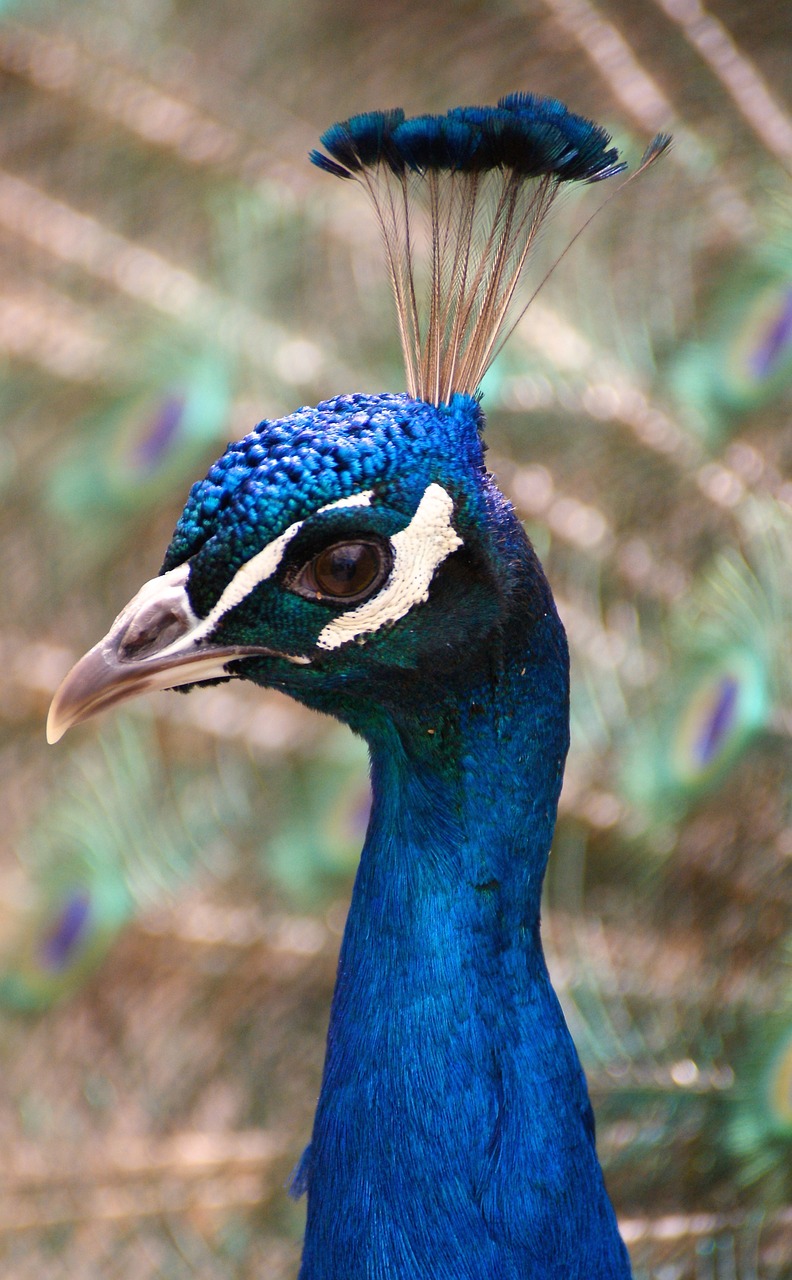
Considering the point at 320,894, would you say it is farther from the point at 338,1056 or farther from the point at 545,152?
the point at 545,152

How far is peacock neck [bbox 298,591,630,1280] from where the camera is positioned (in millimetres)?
730

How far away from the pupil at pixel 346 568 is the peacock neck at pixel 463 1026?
0.28 ft

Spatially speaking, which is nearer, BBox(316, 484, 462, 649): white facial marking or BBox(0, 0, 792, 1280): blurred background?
BBox(316, 484, 462, 649): white facial marking

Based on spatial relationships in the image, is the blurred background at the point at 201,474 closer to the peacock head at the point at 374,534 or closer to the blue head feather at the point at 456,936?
the blue head feather at the point at 456,936

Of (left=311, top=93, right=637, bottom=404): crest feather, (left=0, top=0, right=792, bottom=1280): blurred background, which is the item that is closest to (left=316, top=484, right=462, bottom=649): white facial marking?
(left=311, top=93, right=637, bottom=404): crest feather

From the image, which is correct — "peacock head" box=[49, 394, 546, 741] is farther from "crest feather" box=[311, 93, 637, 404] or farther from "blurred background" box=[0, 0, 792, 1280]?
"blurred background" box=[0, 0, 792, 1280]

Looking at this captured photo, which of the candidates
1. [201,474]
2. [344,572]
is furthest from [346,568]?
[201,474]

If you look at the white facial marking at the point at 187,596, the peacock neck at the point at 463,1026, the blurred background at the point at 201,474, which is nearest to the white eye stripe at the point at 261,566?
the white facial marking at the point at 187,596

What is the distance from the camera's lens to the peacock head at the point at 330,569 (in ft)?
2.13

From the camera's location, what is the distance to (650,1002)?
139 cm

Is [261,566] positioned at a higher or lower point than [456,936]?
higher

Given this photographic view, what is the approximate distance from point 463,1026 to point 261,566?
0.94 ft

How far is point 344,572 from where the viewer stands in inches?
26.2

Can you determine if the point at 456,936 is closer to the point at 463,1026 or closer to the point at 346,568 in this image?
the point at 463,1026
